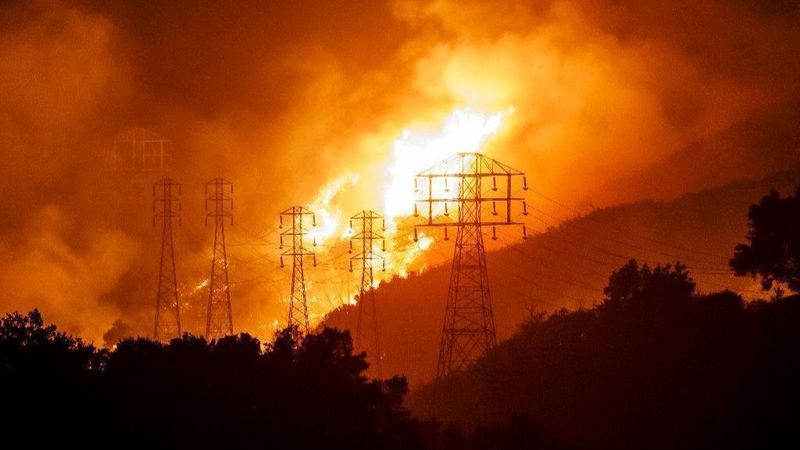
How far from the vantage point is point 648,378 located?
99.0 meters

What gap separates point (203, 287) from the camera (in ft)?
590

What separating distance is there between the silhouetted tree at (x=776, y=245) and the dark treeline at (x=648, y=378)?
2456 mm

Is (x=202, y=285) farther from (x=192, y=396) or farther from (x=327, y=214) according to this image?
(x=192, y=396)

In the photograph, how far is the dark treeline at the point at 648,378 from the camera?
88.2m

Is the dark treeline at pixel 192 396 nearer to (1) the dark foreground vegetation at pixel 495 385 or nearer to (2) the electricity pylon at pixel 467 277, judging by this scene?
(1) the dark foreground vegetation at pixel 495 385

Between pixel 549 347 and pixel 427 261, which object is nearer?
pixel 549 347

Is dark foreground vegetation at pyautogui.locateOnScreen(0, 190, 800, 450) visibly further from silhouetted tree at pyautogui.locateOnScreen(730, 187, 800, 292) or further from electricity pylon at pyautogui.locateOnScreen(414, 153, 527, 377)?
electricity pylon at pyautogui.locateOnScreen(414, 153, 527, 377)

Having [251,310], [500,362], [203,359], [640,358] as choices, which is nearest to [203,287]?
[251,310]

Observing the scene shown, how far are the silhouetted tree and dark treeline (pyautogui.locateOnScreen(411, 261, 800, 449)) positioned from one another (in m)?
2.46

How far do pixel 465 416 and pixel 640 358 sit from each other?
11.7m

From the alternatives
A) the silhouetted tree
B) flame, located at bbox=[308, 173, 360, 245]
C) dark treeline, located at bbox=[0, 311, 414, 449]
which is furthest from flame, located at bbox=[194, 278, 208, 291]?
dark treeline, located at bbox=[0, 311, 414, 449]

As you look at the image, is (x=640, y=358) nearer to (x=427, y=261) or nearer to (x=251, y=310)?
(x=427, y=261)

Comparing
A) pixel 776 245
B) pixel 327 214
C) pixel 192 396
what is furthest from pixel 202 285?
pixel 192 396

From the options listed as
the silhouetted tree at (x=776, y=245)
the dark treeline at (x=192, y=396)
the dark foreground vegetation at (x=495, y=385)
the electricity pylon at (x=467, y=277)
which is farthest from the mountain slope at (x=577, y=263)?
the dark treeline at (x=192, y=396)
